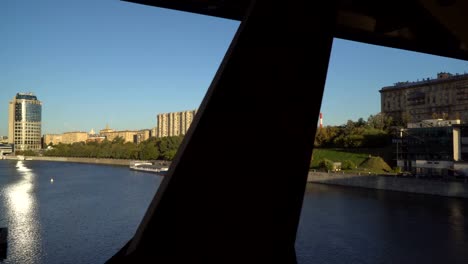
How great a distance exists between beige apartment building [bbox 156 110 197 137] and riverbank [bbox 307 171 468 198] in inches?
3376

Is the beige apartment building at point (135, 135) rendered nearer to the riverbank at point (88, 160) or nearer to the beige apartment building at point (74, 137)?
the beige apartment building at point (74, 137)

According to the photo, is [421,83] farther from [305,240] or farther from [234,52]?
[234,52]

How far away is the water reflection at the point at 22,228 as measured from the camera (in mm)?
17109

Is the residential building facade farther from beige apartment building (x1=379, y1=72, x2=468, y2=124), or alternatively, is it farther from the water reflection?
the water reflection

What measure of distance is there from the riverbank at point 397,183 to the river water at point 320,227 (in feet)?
4.27

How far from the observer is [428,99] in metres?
71.1

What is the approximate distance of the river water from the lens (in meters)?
16.7

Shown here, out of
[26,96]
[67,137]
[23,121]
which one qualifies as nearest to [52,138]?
[67,137]

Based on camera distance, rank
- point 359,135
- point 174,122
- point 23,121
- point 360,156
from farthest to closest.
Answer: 1. point 23,121
2. point 174,122
3. point 359,135
4. point 360,156

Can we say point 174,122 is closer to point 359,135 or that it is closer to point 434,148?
point 359,135

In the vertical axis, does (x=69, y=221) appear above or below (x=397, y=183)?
below

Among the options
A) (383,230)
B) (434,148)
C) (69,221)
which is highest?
(434,148)

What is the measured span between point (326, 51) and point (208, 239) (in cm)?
245

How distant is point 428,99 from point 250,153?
76881 millimetres
